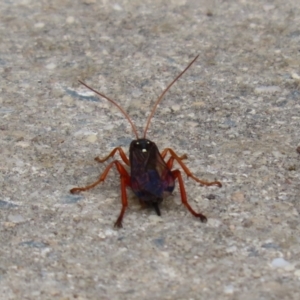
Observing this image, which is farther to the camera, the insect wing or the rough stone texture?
the insect wing

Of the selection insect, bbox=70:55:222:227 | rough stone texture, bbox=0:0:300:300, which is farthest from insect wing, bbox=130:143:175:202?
rough stone texture, bbox=0:0:300:300

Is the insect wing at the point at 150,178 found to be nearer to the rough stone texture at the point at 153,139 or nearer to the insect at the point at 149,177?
the insect at the point at 149,177

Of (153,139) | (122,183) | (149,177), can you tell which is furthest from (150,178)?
(153,139)

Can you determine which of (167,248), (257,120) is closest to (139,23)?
(257,120)

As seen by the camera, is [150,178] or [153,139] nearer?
Answer: [150,178]

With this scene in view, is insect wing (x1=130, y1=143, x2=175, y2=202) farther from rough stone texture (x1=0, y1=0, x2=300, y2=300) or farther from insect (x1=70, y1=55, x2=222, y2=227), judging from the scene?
rough stone texture (x1=0, y1=0, x2=300, y2=300)

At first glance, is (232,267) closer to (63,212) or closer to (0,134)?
(63,212)

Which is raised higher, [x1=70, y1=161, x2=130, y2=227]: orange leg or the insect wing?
the insect wing

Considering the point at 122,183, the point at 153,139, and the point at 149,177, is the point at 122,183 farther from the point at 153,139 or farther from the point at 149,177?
the point at 153,139
